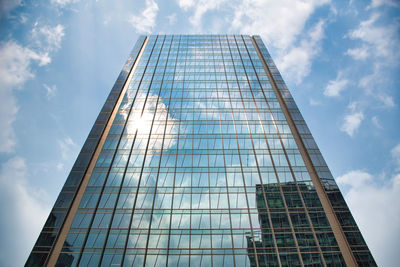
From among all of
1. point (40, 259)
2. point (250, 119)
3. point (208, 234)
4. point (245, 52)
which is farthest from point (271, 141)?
point (40, 259)

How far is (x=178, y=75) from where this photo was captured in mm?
55406

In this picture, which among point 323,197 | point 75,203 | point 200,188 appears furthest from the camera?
point 200,188

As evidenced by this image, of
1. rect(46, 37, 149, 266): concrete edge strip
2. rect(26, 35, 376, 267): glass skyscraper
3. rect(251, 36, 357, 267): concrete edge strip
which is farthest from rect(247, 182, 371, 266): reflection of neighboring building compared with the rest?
rect(46, 37, 149, 266): concrete edge strip

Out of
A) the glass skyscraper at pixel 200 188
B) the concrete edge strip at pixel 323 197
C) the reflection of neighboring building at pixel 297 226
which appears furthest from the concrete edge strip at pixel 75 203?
the concrete edge strip at pixel 323 197

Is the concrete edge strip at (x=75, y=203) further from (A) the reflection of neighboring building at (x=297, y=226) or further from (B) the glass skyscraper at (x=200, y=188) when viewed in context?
(A) the reflection of neighboring building at (x=297, y=226)

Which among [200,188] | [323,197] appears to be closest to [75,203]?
[200,188]

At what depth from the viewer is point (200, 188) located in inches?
1400

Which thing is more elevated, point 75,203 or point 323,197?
point 323,197

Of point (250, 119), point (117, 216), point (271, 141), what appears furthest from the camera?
point (250, 119)

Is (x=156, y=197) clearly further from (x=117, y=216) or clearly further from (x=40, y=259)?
(x=40, y=259)

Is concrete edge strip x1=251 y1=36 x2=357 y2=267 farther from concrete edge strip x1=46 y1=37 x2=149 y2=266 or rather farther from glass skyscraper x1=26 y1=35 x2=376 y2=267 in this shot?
concrete edge strip x1=46 y1=37 x2=149 y2=266

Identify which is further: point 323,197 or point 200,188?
point 200,188

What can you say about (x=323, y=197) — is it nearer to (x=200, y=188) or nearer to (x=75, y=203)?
(x=200, y=188)

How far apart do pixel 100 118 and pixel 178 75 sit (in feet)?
70.7
